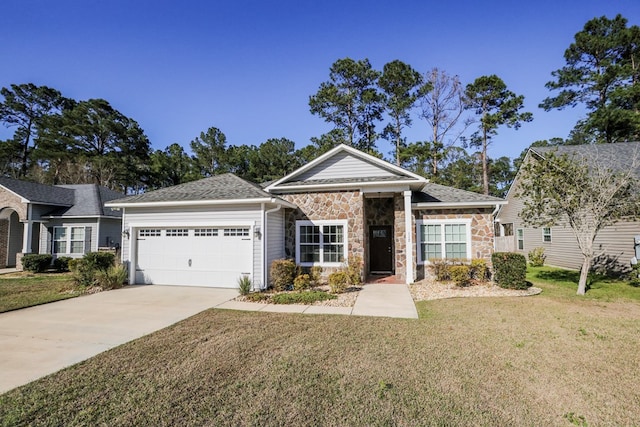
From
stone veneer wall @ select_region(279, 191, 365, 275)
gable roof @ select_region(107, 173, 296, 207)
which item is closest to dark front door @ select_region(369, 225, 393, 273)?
stone veneer wall @ select_region(279, 191, 365, 275)

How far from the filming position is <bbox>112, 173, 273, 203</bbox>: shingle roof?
34.4ft

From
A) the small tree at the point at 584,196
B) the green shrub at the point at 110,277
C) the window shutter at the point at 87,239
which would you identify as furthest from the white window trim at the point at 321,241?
the window shutter at the point at 87,239

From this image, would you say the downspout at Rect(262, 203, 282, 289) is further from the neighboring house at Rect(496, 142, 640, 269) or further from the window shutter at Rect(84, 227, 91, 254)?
the window shutter at Rect(84, 227, 91, 254)

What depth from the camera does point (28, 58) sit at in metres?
12.2

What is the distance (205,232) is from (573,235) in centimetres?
1731

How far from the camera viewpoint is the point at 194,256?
1102cm

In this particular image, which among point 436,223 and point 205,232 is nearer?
point 205,232

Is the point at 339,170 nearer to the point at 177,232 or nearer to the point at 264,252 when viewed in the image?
the point at 264,252

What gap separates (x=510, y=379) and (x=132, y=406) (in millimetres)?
4754

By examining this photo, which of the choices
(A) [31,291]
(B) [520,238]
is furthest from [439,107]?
(A) [31,291]

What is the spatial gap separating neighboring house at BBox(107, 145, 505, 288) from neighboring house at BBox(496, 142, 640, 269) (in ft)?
9.07

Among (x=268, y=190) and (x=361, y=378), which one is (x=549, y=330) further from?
(x=268, y=190)

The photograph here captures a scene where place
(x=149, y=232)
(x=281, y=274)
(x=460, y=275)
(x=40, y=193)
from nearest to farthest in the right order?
1. (x=281, y=274)
2. (x=460, y=275)
3. (x=149, y=232)
4. (x=40, y=193)

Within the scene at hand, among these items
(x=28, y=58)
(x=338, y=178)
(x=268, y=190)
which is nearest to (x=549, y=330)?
(x=338, y=178)
